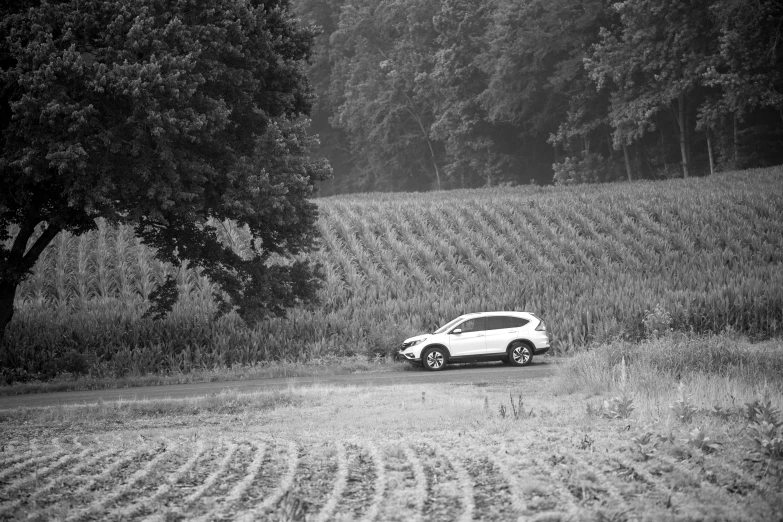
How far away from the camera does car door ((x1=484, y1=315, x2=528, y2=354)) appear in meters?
23.8

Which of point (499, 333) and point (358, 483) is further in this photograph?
point (499, 333)

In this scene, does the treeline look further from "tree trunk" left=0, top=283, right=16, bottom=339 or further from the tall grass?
the tall grass

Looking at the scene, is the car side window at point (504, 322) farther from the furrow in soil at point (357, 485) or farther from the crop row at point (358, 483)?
the furrow in soil at point (357, 485)

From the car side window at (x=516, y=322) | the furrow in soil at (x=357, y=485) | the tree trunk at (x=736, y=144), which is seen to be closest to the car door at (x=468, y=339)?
the car side window at (x=516, y=322)

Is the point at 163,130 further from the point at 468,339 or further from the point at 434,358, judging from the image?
the point at 468,339

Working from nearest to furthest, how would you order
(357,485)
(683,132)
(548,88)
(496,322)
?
(357,485), (496,322), (683,132), (548,88)

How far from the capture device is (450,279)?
33812mm

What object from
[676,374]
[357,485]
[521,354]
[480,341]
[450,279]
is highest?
[450,279]

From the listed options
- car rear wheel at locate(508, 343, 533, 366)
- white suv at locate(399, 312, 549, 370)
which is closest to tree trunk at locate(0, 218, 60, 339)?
white suv at locate(399, 312, 549, 370)

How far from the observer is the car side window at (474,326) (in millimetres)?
23677


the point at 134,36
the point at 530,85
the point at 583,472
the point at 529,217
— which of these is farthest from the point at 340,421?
the point at 530,85

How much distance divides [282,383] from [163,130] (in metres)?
6.81

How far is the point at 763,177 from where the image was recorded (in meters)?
47.1

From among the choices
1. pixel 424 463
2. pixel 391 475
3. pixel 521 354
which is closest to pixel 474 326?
pixel 521 354
